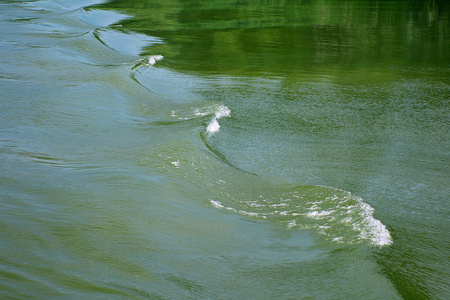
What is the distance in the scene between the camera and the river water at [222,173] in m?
2.58

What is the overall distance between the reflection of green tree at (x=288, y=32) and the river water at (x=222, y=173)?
0.12m

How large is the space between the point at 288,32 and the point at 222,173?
8.26 metres

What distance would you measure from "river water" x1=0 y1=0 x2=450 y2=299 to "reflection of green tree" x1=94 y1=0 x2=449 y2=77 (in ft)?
0.41

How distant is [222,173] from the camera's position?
13.0 feet

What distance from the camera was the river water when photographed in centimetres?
258

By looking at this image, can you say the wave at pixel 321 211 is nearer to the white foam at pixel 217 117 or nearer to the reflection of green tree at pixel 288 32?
the white foam at pixel 217 117

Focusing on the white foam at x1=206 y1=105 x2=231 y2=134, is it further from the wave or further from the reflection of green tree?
the reflection of green tree

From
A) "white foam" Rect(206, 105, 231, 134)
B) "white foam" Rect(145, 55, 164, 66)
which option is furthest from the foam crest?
"white foam" Rect(145, 55, 164, 66)

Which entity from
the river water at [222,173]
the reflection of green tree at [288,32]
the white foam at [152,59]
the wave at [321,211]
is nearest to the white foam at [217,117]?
the river water at [222,173]

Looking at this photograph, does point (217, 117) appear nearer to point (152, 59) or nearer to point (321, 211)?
point (321, 211)

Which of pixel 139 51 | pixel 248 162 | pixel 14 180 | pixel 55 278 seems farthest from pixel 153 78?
pixel 55 278

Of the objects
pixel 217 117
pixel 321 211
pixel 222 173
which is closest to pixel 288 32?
pixel 217 117

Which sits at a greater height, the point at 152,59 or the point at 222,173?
the point at 152,59

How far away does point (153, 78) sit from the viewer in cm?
729
